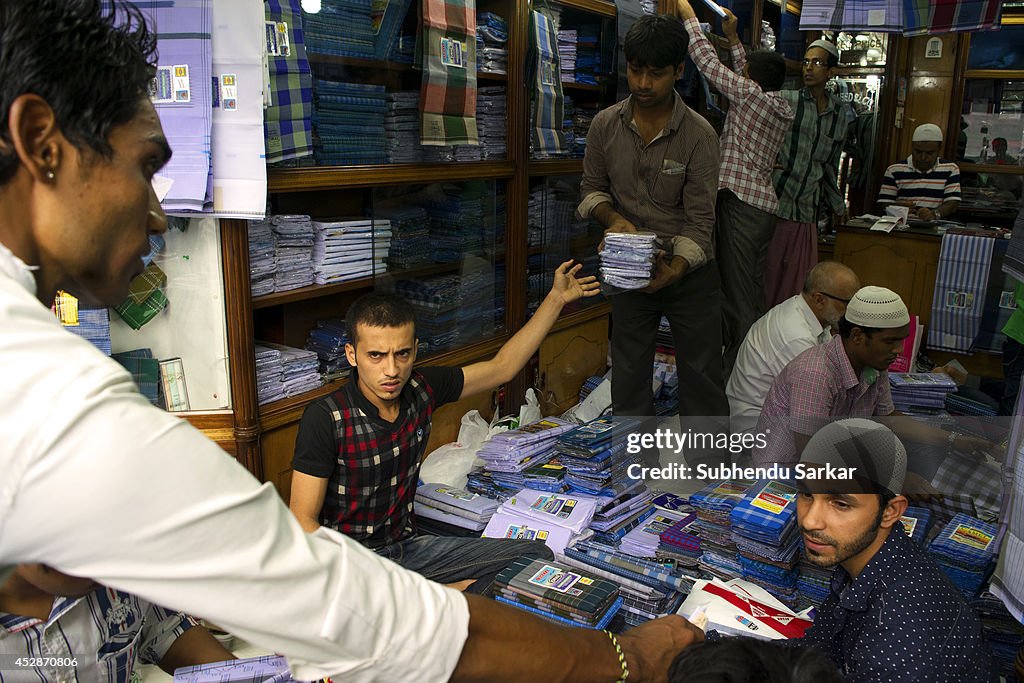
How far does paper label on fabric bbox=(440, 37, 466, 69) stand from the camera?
12.2 feet

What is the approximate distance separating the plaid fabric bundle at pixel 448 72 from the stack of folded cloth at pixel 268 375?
1.17 m

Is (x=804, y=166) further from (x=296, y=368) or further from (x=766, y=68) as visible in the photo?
(x=296, y=368)

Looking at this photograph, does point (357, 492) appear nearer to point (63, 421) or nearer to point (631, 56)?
point (63, 421)

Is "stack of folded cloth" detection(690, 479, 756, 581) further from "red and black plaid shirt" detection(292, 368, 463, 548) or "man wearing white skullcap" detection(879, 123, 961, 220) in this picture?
"man wearing white skullcap" detection(879, 123, 961, 220)

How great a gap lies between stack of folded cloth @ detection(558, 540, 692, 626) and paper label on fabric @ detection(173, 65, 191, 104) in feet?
6.66

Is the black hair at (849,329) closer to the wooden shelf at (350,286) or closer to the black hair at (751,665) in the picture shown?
the wooden shelf at (350,286)

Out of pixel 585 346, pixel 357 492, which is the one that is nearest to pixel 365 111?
pixel 357 492

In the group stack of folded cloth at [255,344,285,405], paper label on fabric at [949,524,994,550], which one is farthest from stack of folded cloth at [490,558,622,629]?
stack of folded cloth at [255,344,285,405]

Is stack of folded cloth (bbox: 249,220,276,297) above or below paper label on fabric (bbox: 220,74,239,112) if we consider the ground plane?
below

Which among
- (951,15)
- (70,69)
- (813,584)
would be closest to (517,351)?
(813,584)

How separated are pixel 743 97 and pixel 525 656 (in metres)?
4.61

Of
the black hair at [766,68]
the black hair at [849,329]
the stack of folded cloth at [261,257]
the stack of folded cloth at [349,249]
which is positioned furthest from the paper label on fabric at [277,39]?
the black hair at [766,68]

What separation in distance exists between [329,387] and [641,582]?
161 centimetres

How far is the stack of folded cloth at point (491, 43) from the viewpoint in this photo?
162 inches
